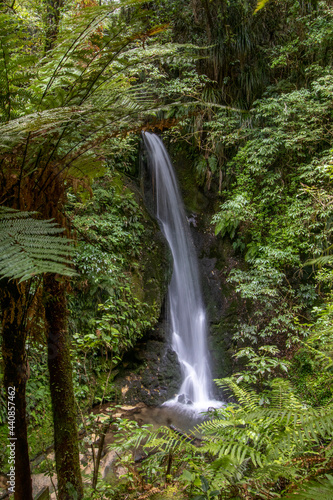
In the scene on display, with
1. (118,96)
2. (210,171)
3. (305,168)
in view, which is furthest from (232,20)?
(118,96)

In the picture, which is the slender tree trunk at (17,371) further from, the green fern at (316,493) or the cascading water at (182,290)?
the cascading water at (182,290)

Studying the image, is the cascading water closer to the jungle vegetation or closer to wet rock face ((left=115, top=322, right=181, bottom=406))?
wet rock face ((left=115, top=322, right=181, bottom=406))

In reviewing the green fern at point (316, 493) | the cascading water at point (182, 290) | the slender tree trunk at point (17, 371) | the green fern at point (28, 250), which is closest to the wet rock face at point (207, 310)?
the cascading water at point (182, 290)

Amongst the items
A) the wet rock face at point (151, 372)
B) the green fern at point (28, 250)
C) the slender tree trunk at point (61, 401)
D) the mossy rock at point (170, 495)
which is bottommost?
the wet rock face at point (151, 372)

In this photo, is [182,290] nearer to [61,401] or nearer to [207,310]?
[207,310]

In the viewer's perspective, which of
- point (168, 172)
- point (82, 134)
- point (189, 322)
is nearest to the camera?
point (82, 134)

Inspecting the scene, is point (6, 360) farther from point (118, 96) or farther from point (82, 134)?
point (118, 96)

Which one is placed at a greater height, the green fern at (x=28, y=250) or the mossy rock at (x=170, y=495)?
the green fern at (x=28, y=250)

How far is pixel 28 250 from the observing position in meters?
0.78

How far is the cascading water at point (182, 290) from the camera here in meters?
6.74

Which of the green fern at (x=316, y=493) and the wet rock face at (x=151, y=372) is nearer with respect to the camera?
the green fern at (x=316, y=493)

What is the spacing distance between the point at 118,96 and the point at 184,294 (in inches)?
272

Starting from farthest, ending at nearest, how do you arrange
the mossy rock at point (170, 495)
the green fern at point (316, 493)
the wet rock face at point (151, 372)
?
the wet rock face at point (151, 372) < the mossy rock at point (170, 495) < the green fern at point (316, 493)

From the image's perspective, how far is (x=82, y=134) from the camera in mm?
1431
